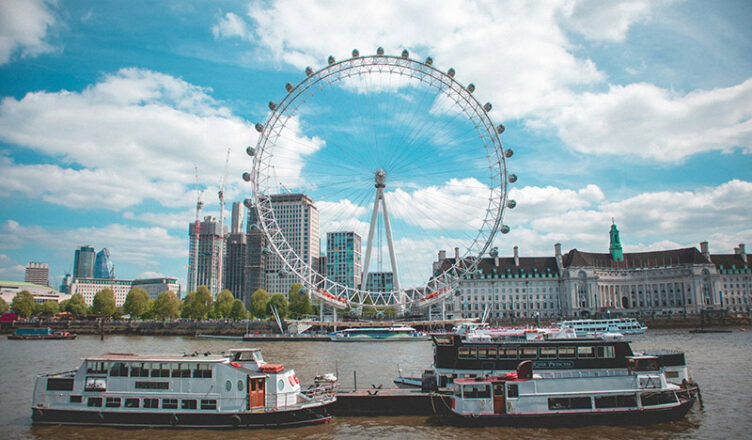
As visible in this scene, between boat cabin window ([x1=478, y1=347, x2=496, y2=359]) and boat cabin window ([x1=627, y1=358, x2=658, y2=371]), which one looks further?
boat cabin window ([x1=478, y1=347, x2=496, y2=359])

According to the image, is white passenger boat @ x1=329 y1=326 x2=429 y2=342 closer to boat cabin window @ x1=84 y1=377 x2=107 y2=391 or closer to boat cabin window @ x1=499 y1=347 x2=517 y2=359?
boat cabin window @ x1=499 y1=347 x2=517 y2=359

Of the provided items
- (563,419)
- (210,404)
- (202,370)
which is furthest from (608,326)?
(202,370)

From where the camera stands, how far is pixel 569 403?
26.1m

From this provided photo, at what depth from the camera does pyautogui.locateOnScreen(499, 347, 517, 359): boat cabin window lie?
29203 mm

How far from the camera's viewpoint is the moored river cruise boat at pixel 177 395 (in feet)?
84.8

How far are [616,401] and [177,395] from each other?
21.8 metres

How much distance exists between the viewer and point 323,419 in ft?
86.5

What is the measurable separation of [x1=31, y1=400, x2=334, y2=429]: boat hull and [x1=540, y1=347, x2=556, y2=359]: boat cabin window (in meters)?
11.9

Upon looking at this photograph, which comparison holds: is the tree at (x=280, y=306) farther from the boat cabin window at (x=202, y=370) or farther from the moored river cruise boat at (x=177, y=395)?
the boat cabin window at (x=202, y=370)

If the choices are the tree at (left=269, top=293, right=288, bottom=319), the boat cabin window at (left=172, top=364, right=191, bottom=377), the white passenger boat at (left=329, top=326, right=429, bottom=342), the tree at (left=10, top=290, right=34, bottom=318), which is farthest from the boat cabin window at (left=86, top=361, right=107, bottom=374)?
the tree at (left=10, top=290, right=34, bottom=318)

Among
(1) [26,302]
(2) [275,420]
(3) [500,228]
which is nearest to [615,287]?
(3) [500,228]

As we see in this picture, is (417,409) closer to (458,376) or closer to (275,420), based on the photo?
(458,376)

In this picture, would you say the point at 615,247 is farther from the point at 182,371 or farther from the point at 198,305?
the point at 182,371

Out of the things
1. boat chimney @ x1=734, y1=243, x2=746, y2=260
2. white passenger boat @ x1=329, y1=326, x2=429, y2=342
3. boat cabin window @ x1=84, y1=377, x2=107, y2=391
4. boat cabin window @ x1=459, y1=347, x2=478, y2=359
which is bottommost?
white passenger boat @ x1=329, y1=326, x2=429, y2=342
